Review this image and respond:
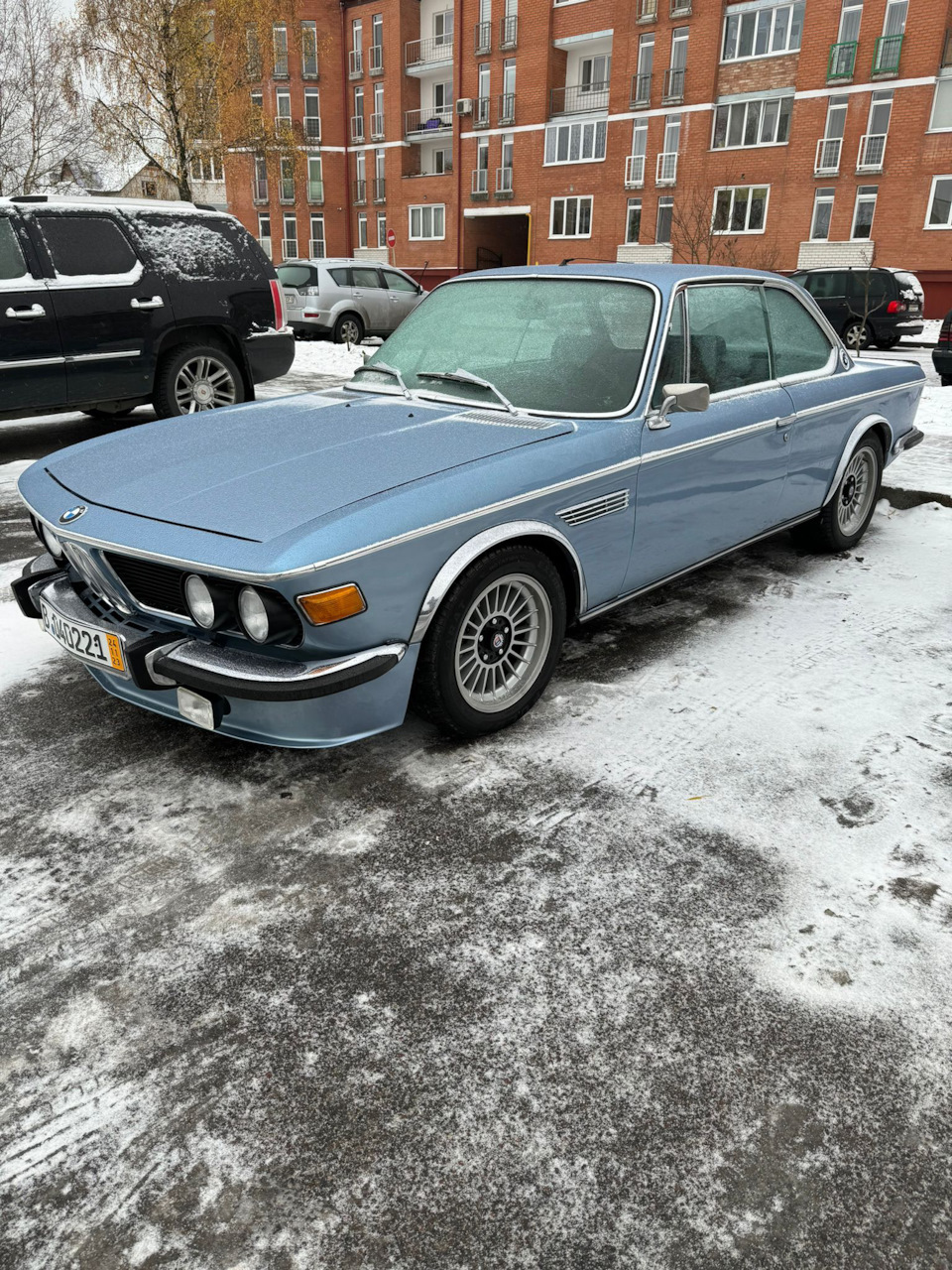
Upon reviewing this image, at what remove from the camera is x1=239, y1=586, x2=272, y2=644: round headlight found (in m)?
2.63

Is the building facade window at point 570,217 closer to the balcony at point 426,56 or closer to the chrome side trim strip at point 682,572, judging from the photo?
the balcony at point 426,56

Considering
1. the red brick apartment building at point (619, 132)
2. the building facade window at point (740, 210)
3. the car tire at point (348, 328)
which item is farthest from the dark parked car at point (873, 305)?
the building facade window at point (740, 210)

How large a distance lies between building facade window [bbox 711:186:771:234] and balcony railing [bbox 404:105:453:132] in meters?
14.5

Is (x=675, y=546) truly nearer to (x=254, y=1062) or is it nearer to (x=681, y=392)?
(x=681, y=392)

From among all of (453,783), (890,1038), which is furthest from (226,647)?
(890,1038)

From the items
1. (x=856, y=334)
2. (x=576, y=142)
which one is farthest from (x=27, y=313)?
(x=576, y=142)

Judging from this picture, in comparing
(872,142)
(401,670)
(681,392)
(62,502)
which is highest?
(872,142)

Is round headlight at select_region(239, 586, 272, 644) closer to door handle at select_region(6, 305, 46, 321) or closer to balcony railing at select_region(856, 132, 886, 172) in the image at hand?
door handle at select_region(6, 305, 46, 321)

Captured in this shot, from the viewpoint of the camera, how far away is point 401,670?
9.45ft

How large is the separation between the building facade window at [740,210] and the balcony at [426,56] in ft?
53.1

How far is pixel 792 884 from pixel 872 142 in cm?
3506

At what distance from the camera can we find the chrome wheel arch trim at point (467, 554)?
2879 mm

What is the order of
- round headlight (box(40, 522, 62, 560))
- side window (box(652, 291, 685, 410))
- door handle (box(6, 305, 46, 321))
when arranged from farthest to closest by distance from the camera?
door handle (box(6, 305, 46, 321)), side window (box(652, 291, 685, 410)), round headlight (box(40, 522, 62, 560))

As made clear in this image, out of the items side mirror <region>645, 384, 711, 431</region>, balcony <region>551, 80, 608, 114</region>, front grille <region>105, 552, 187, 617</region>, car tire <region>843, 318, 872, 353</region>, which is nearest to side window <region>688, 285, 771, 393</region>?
side mirror <region>645, 384, 711, 431</region>
